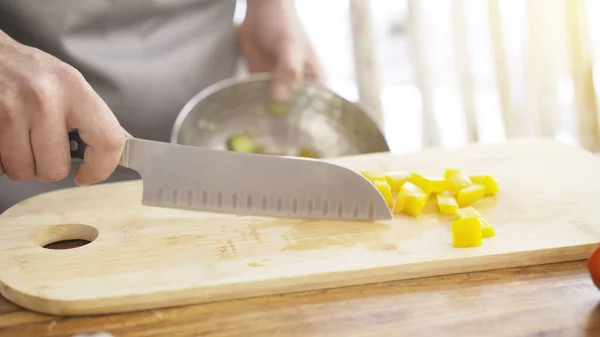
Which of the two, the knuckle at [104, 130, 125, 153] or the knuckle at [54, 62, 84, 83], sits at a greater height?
the knuckle at [54, 62, 84, 83]

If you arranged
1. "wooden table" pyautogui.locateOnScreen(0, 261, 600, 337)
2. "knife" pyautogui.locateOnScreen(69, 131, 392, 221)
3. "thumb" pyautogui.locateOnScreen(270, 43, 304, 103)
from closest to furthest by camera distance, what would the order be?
1. "wooden table" pyautogui.locateOnScreen(0, 261, 600, 337)
2. "knife" pyautogui.locateOnScreen(69, 131, 392, 221)
3. "thumb" pyautogui.locateOnScreen(270, 43, 304, 103)

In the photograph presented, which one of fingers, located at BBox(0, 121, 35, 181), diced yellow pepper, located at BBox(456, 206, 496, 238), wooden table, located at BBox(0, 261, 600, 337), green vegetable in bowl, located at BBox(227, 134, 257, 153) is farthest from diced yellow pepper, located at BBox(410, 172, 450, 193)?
fingers, located at BBox(0, 121, 35, 181)

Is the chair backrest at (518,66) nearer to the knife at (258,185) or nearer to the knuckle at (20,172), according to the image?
the knife at (258,185)

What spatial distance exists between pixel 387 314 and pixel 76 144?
1.81 feet

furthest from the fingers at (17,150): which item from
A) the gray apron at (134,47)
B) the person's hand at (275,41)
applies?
the person's hand at (275,41)

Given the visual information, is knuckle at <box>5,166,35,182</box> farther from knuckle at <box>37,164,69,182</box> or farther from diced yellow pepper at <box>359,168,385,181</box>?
diced yellow pepper at <box>359,168,385,181</box>

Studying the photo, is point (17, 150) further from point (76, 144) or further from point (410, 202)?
point (410, 202)

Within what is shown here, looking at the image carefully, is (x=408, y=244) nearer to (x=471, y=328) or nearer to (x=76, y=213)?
(x=471, y=328)

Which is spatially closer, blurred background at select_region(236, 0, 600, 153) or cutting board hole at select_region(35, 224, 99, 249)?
cutting board hole at select_region(35, 224, 99, 249)

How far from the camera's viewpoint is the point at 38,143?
1.05 m

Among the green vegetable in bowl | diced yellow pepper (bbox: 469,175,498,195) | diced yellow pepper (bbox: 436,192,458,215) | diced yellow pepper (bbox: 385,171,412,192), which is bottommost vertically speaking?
diced yellow pepper (bbox: 436,192,458,215)

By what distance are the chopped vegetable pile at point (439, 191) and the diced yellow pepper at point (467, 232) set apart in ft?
0.06

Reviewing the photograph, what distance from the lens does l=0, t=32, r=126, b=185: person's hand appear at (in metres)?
1.04

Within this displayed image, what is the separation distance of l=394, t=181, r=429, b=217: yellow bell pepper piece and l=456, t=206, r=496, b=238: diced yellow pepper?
0.07m
